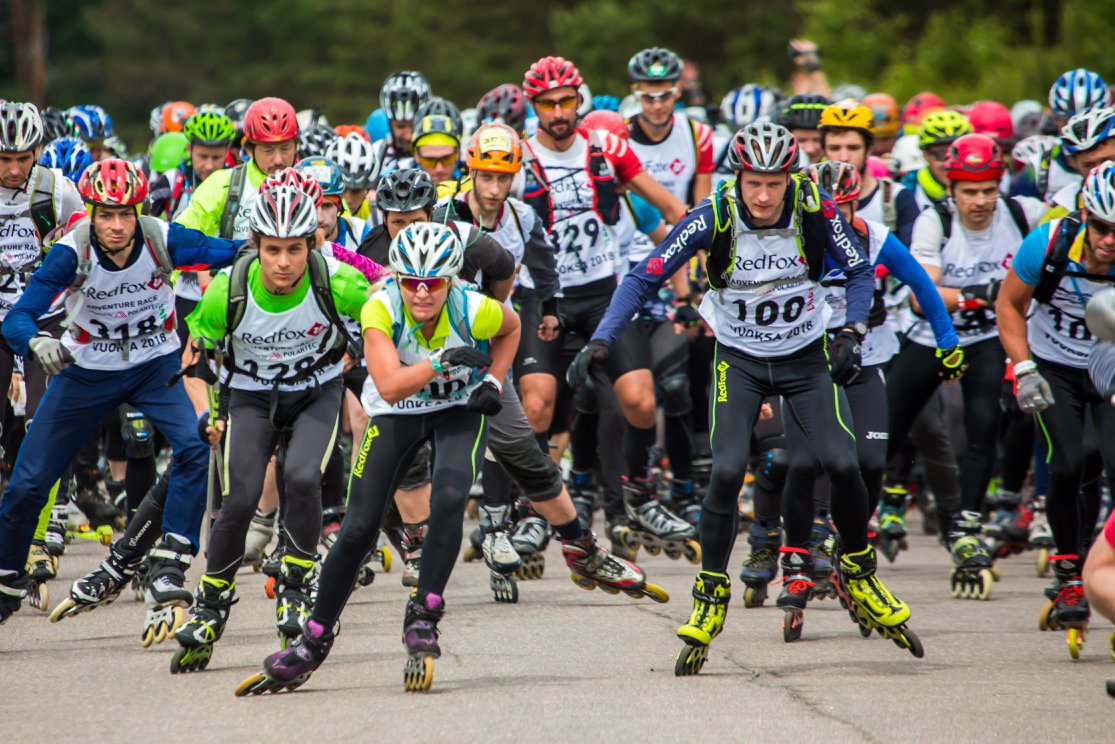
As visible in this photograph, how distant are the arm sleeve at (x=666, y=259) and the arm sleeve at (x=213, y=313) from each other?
1777 mm

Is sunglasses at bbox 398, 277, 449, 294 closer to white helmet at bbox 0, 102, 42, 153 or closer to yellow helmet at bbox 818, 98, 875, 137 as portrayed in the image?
white helmet at bbox 0, 102, 42, 153

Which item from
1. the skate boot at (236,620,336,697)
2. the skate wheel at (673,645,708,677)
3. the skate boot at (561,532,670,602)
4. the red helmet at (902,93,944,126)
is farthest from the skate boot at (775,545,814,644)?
the red helmet at (902,93,944,126)

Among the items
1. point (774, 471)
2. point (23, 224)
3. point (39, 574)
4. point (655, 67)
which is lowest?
point (39, 574)

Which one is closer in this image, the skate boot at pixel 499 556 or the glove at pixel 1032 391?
the glove at pixel 1032 391

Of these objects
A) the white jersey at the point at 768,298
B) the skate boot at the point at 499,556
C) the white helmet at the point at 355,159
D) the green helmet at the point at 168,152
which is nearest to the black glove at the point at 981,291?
the white jersey at the point at 768,298

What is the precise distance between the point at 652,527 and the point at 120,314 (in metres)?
3.96

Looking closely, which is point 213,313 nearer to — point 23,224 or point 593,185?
point 23,224

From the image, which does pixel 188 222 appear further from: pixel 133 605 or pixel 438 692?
pixel 438 692

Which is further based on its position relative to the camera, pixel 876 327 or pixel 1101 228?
pixel 876 327

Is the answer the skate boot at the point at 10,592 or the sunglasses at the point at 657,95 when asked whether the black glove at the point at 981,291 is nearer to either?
the sunglasses at the point at 657,95

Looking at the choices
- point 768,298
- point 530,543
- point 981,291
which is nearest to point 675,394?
point 530,543

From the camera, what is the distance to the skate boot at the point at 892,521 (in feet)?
40.9

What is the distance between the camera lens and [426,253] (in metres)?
8.24

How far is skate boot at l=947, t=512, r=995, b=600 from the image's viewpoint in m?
11.2
